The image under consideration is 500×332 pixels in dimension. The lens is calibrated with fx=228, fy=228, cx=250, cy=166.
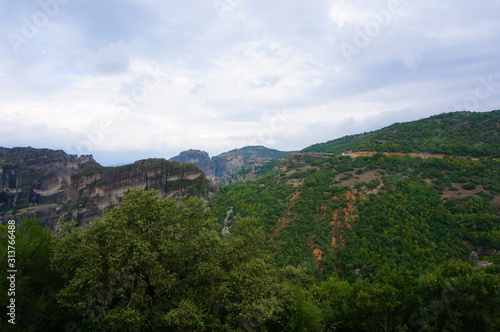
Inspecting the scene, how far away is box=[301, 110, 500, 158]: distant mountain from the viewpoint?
192ft

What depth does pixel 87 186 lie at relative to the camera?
80125 mm

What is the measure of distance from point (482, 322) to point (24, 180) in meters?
145

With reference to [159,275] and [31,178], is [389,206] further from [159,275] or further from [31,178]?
[31,178]

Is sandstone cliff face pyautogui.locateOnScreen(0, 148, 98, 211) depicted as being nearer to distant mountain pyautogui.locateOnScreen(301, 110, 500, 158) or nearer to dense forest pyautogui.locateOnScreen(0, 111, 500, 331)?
dense forest pyautogui.locateOnScreen(0, 111, 500, 331)

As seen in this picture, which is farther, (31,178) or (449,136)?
(31,178)

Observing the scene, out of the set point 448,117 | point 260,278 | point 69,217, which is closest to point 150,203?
point 260,278

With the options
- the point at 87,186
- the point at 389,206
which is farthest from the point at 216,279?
the point at 87,186

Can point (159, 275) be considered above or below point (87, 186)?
below

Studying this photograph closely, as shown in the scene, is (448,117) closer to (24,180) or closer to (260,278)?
(260,278)
